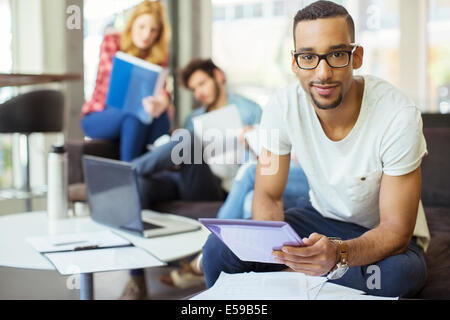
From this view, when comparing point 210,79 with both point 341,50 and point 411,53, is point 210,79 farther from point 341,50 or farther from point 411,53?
point 341,50

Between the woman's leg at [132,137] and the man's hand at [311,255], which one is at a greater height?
the woman's leg at [132,137]

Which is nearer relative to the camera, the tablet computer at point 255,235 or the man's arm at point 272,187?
the tablet computer at point 255,235

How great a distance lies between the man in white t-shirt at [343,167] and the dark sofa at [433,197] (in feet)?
0.20

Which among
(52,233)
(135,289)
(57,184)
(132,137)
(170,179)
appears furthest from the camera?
(132,137)

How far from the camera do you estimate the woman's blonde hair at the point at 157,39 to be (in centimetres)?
230

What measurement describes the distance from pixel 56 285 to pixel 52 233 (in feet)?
0.43

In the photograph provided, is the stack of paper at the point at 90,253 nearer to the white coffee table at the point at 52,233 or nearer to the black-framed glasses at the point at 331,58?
the white coffee table at the point at 52,233

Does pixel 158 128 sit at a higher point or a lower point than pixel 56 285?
higher

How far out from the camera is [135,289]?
76.4 inches

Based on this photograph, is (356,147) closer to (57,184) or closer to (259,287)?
(259,287)

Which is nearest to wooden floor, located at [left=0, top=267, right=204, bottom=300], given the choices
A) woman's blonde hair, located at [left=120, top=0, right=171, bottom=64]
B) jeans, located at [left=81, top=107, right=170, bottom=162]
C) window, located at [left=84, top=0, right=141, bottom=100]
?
jeans, located at [left=81, top=107, right=170, bottom=162]

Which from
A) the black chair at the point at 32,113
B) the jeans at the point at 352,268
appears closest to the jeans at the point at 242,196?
the jeans at the point at 352,268

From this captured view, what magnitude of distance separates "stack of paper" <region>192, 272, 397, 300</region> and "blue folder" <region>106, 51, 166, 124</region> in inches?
50.3

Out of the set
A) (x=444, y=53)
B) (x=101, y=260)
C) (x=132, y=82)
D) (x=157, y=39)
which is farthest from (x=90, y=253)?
(x=444, y=53)
